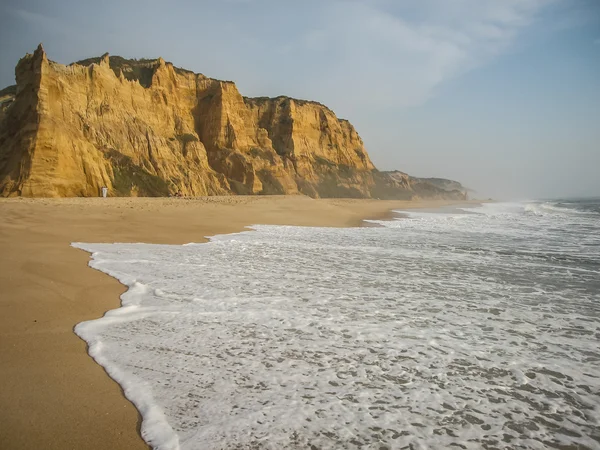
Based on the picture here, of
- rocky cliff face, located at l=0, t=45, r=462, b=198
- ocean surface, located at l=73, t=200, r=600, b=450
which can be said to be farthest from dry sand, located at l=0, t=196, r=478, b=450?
rocky cliff face, located at l=0, t=45, r=462, b=198

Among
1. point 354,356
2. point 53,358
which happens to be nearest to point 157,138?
point 53,358

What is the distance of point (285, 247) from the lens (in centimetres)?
893

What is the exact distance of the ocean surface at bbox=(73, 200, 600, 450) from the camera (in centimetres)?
211

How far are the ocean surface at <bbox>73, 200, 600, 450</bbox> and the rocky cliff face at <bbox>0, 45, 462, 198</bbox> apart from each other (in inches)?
789

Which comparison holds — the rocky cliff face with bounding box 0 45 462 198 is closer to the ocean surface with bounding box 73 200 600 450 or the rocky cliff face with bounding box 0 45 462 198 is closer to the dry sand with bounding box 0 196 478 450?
the dry sand with bounding box 0 196 478 450

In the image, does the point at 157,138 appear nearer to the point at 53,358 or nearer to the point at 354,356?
the point at 53,358

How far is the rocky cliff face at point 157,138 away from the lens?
72.5ft

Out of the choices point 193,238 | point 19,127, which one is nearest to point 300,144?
point 19,127

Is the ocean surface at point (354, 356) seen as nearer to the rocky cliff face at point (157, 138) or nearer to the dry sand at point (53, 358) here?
the dry sand at point (53, 358)

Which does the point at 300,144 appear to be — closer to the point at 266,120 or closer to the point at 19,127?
the point at 266,120

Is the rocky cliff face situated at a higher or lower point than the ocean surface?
higher

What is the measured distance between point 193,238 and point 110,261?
3736 millimetres

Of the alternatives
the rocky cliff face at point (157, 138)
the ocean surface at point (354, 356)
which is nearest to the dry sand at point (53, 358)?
the ocean surface at point (354, 356)

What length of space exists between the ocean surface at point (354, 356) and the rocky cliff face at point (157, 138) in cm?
2005
